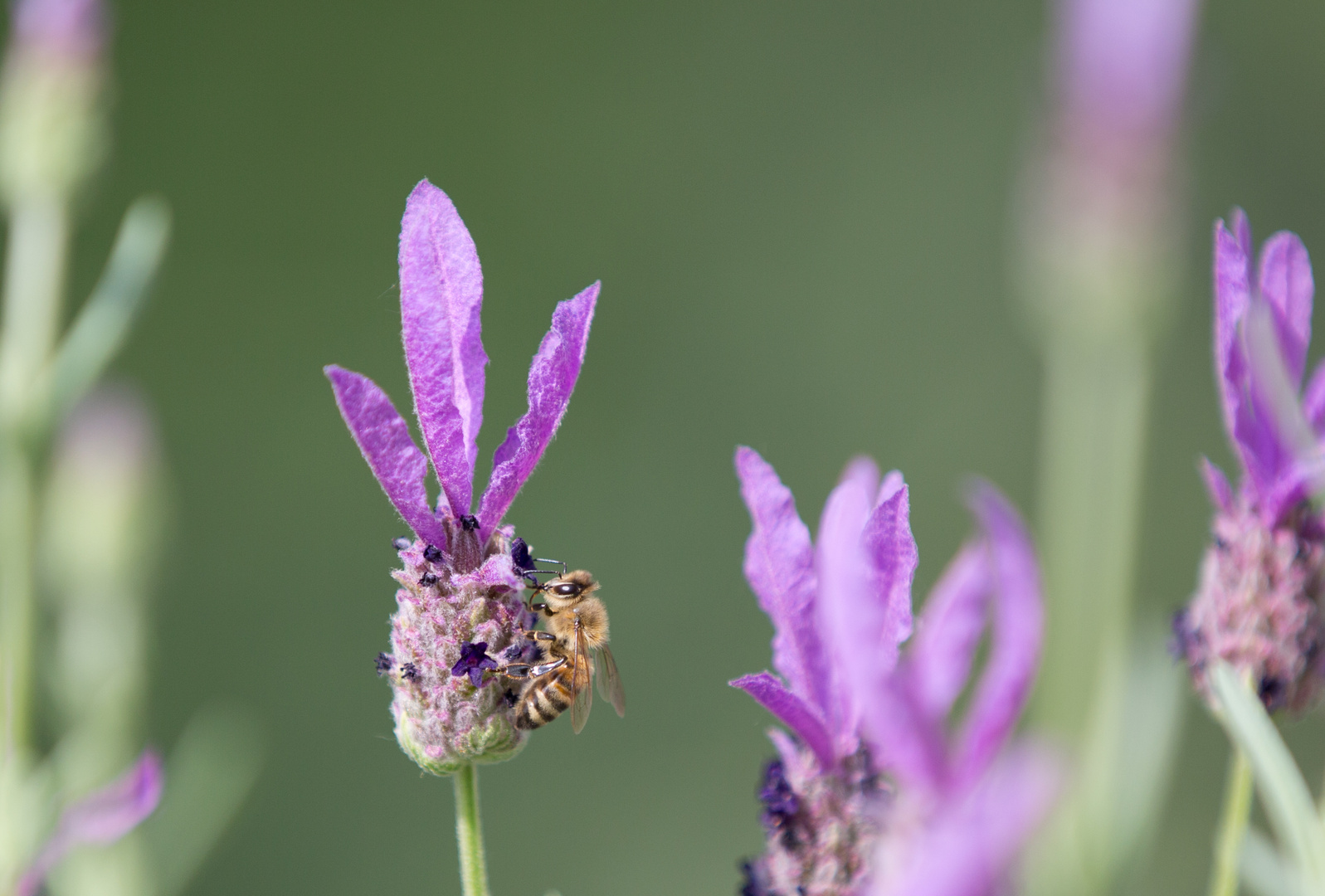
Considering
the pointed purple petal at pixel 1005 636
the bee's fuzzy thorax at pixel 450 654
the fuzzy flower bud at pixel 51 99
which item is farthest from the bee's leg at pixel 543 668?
the fuzzy flower bud at pixel 51 99

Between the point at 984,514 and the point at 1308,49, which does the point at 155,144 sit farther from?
the point at 984,514

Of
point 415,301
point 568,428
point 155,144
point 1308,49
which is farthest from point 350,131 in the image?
point 415,301

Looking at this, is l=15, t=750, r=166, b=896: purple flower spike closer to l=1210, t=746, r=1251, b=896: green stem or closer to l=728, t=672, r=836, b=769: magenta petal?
l=728, t=672, r=836, b=769: magenta petal

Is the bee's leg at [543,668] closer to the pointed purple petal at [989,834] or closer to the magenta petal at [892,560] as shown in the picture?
the magenta petal at [892,560]

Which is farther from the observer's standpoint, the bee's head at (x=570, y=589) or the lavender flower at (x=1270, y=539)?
the bee's head at (x=570, y=589)

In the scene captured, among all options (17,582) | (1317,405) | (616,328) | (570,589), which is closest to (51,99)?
(17,582)

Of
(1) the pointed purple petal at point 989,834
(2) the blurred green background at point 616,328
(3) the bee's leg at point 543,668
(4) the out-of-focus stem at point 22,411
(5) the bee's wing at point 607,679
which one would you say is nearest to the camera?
(1) the pointed purple petal at point 989,834

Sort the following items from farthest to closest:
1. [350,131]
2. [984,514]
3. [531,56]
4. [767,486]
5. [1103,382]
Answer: [531,56] < [350,131] < [1103,382] < [767,486] < [984,514]
